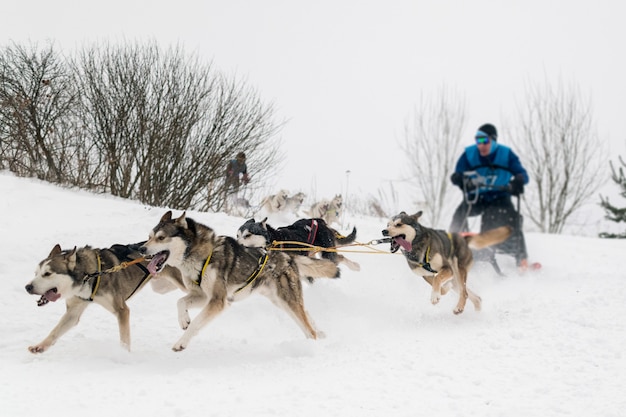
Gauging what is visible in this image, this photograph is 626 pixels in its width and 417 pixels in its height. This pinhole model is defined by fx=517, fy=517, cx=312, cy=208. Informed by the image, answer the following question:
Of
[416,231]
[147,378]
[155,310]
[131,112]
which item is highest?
[131,112]

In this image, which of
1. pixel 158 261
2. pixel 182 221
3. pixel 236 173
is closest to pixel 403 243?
pixel 182 221

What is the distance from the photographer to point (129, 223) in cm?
725

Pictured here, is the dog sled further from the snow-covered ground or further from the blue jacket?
the snow-covered ground

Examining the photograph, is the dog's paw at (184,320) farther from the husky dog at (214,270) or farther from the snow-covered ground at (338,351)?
the snow-covered ground at (338,351)

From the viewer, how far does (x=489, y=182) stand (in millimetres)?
6379

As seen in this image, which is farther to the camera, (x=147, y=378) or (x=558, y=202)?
(x=558, y=202)

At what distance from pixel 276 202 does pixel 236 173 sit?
3.25ft

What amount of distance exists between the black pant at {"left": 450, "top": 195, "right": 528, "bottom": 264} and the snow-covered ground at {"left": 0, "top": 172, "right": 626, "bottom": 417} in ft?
1.68

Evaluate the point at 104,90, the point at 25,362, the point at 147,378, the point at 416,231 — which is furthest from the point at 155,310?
the point at 104,90

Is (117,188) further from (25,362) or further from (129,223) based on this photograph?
(25,362)

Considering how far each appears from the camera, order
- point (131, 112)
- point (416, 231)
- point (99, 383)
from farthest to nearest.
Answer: point (131, 112)
point (416, 231)
point (99, 383)

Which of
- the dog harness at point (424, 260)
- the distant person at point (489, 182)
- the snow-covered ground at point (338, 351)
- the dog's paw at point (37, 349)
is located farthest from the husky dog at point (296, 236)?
the dog's paw at point (37, 349)

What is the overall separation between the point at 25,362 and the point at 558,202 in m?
19.6

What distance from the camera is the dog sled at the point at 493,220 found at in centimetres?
636
